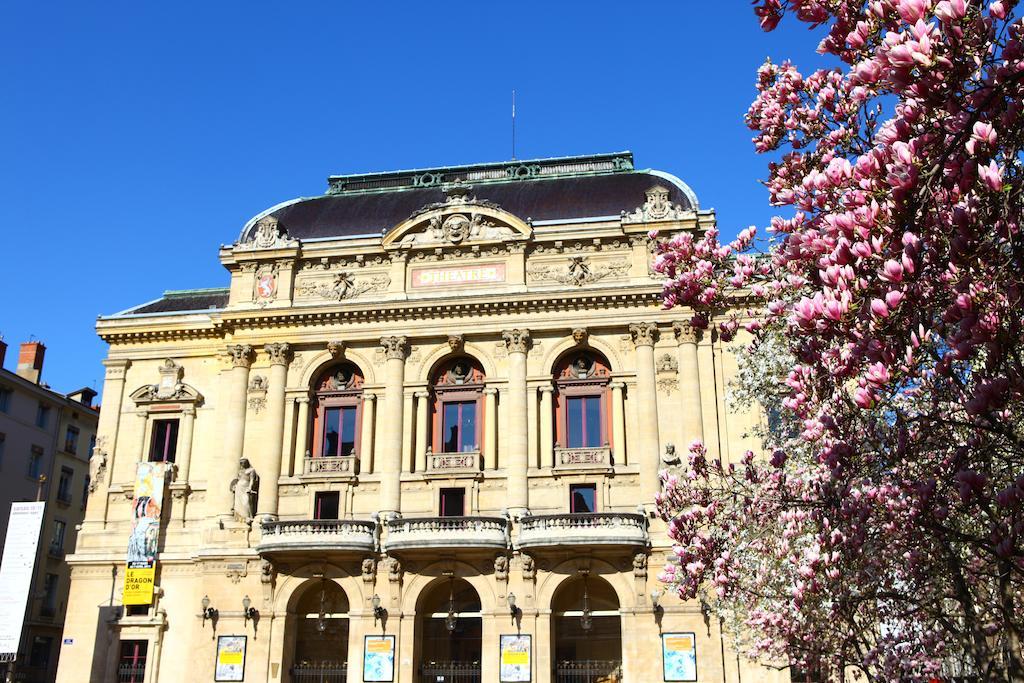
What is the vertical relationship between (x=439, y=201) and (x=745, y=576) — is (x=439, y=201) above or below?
above

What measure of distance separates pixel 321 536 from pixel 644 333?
14.4 m

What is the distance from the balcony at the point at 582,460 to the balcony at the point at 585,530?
254 centimetres

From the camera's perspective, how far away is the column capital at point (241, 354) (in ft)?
134

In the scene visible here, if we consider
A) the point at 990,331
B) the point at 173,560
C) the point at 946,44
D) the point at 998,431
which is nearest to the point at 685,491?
the point at 998,431

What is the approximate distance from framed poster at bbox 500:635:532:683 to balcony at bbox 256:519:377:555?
19.7 ft

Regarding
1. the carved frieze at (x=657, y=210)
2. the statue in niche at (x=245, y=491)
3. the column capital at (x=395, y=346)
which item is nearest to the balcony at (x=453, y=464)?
the column capital at (x=395, y=346)

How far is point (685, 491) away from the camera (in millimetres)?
15023

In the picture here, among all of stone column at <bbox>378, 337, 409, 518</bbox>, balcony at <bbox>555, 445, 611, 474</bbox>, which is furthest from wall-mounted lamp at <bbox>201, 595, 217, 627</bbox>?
balcony at <bbox>555, 445, 611, 474</bbox>

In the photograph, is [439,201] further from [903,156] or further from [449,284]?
[903,156]

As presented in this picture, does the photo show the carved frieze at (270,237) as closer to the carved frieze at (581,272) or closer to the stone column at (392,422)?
the stone column at (392,422)

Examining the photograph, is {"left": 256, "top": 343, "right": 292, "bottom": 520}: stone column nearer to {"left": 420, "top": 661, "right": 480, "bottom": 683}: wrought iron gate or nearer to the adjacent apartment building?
{"left": 420, "top": 661, "right": 480, "bottom": 683}: wrought iron gate

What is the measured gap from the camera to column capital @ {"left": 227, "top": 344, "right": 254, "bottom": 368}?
40750 millimetres

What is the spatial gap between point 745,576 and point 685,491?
24.3 ft

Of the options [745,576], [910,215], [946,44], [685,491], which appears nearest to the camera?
[946,44]
